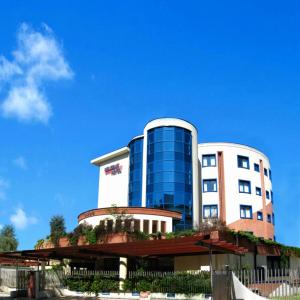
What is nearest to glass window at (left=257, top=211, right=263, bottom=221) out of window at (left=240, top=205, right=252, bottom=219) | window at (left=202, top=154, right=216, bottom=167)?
window at (left=240, top=205, right=252, bottom=219)

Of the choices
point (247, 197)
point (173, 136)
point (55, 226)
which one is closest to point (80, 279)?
point (55, 226)

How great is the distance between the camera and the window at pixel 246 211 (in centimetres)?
6091

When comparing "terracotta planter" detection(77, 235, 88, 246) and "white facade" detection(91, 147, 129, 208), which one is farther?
"white facade" detection(91, 147, 129, 208)

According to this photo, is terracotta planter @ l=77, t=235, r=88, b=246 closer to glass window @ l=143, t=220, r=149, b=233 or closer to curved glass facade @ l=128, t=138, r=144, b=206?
glass window @ l=143, t=220, r=149, b=233

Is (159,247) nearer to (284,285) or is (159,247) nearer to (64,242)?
(284,285)

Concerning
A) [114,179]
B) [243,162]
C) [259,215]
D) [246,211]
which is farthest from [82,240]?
[259,215]

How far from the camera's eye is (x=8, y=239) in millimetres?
70625

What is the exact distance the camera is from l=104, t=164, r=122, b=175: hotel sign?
6644 centimetres

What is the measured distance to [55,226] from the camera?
46.4 metres

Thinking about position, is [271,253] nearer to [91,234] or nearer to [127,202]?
[91,234]

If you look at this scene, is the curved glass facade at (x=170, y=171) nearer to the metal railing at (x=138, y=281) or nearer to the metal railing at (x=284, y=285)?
the metal railing at (x=138, y=281)

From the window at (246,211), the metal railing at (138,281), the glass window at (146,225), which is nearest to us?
the metal railing at (138,281)

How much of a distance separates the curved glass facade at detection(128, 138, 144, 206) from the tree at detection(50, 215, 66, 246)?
11.0 meters

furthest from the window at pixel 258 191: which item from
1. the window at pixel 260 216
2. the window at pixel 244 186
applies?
the window at pixel 260 216
